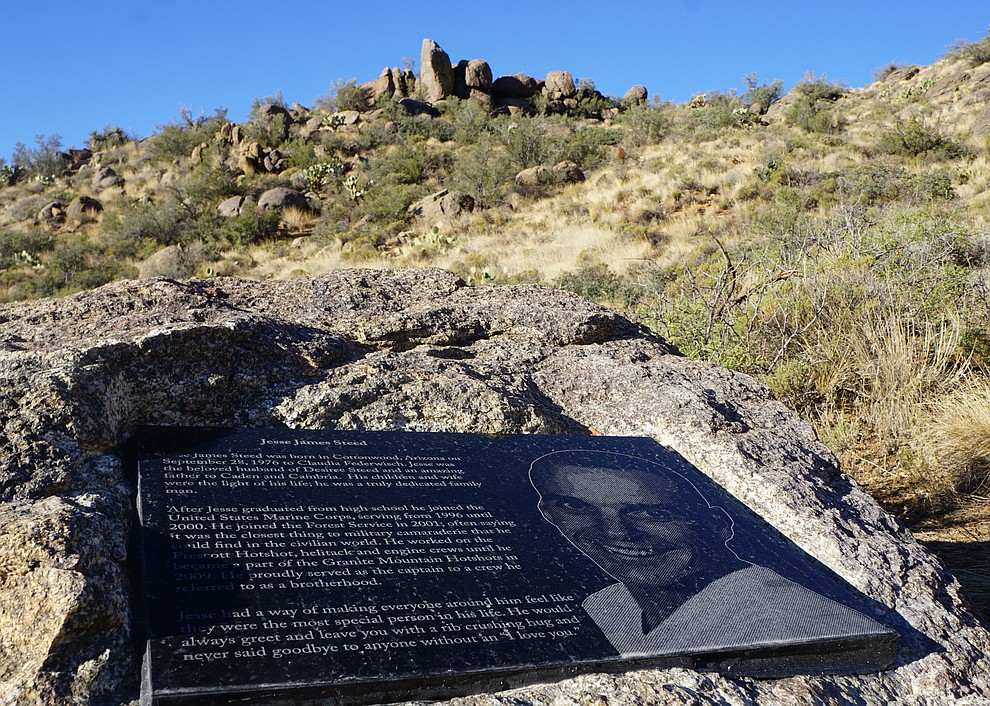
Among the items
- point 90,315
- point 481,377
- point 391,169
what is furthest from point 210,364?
point 391,169

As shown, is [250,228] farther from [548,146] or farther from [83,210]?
[548,146]

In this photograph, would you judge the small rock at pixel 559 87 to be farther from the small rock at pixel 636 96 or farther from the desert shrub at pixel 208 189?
the desert shrub at pixel 208 189

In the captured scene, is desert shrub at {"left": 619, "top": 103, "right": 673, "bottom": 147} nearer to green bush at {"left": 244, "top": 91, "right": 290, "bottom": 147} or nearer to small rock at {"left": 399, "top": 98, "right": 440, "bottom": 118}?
small rock at {"left": 399, "top": 98, "right": 440, "bottom": 118}

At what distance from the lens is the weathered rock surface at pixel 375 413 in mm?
1690

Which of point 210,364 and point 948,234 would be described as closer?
point 210,364

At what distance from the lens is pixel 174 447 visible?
2240 mm

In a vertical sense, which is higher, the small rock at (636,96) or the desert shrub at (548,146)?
the small rock at (636,96)

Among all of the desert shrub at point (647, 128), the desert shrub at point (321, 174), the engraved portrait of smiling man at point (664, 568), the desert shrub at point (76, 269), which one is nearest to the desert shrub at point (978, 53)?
the desert shrub at point (647, 128)

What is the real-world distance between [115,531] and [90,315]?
156cm

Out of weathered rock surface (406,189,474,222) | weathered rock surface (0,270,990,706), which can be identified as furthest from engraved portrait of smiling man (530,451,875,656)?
weathered rock surface (406,189,474,222)

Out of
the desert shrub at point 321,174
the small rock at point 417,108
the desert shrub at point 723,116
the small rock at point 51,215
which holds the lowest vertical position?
the small rock at point 51,215

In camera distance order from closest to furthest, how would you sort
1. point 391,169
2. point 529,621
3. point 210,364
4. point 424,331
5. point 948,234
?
point 529,621, point 210,364, point 424,331, point 948,234, point 391,169

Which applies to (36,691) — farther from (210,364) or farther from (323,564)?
(210,364)

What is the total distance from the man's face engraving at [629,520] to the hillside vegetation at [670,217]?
2.48 metres
